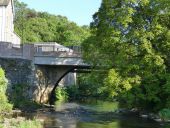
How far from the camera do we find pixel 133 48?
45812mm

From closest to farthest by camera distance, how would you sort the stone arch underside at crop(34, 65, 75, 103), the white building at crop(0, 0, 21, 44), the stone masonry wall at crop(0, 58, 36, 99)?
the stone masonry wall at crop(0, 58, 36, 99)
the stone arch underside at crop(34, 65, 75, 103)
the white building at crop(0, 0, 21, 44)

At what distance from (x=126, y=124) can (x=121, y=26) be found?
9.55m

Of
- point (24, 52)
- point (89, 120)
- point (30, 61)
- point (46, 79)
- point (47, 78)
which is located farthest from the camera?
point (47, 78)

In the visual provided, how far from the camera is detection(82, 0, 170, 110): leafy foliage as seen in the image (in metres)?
45.3

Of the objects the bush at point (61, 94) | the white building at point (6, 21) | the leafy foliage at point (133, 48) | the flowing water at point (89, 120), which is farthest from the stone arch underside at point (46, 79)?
the white building at point (6, 21)

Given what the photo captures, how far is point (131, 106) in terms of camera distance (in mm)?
54375

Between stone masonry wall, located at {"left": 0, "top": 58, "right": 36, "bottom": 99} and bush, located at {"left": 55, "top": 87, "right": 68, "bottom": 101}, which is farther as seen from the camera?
bush, located at {"left": 55, "top": 87, "right": 68, "bottom": 101}

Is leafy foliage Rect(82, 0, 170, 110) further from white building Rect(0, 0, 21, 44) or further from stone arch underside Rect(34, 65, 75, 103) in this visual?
white building Rect(0, 0, 21, 44)

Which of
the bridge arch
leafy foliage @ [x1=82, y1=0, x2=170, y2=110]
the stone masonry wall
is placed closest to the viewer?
leafy foliage @ [x1=82, y1=0, x2=170, y2=110]

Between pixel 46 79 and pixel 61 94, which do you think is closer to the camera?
pixel 46 79

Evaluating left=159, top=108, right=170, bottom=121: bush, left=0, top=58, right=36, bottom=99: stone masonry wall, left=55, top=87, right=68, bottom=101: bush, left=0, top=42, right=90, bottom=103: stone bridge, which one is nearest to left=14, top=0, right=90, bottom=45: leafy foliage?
left=55, top=87, right=68, bottom=101: bush

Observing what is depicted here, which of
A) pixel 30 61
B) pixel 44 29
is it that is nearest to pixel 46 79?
pixel 30 61

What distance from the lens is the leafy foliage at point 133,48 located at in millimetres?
45312

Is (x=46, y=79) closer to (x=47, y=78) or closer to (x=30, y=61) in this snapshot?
(x=47, y=78)
